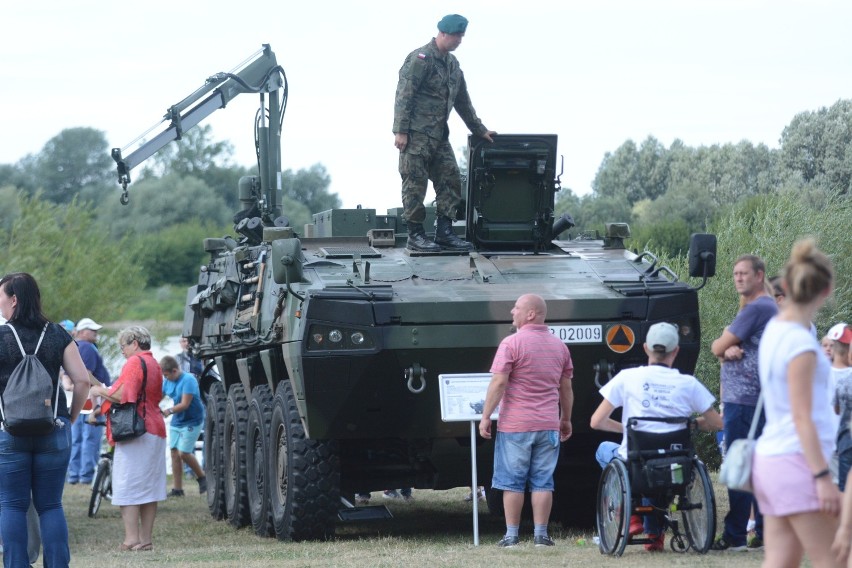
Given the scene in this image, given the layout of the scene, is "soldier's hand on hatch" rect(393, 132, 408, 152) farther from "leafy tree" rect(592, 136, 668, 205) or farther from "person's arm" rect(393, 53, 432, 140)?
"leafy tree" rect(592, 136, 668, 205)

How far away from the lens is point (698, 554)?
9.09 meters

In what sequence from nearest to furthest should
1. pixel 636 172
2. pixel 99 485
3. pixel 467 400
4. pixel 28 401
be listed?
pixel 28 401 → pixel 467 400 → pixel 99 485 → pixel 636 172

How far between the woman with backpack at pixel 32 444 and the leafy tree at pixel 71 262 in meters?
37.1

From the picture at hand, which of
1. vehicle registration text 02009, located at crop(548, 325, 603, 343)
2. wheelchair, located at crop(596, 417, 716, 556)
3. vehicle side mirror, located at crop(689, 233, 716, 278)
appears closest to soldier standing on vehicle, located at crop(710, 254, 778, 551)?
wheelchair, located at crop(596, 417, 716, 556)

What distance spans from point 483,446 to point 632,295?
5.00 feet

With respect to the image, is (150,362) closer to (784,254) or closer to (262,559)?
(262,559)

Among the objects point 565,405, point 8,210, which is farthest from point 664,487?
point 8,210

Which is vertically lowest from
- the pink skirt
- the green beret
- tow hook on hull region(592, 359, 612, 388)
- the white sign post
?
the white sign post

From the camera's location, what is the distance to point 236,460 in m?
13.6

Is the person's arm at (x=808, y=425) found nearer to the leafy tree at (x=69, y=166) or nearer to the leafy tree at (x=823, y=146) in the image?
the leafy tree at (x=823, y=146)

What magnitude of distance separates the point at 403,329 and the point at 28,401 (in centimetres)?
298

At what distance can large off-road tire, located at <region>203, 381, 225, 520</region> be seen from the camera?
48.9 feet

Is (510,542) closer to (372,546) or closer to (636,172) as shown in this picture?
(372,546)

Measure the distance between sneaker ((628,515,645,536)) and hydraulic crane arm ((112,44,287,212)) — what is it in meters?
8.16
